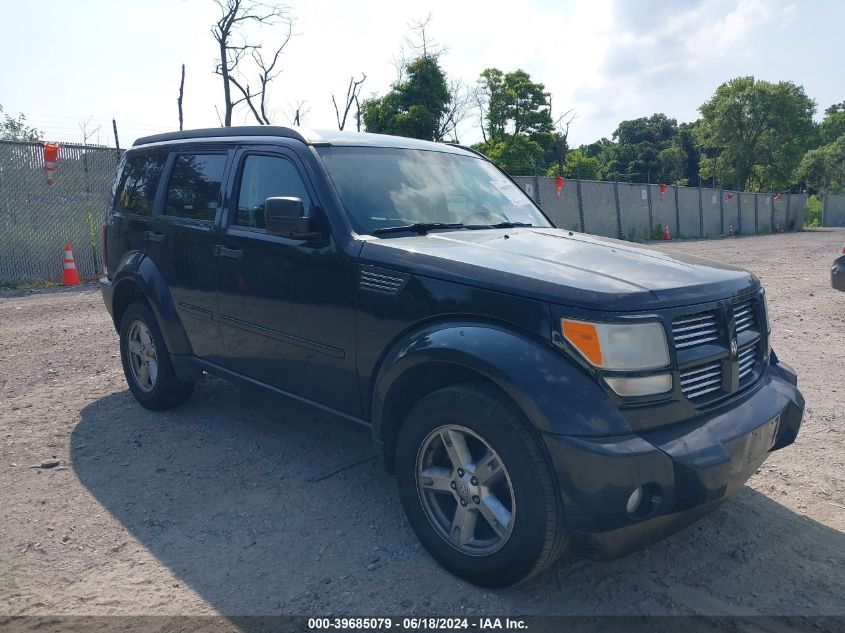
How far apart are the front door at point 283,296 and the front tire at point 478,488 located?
2.04 ft

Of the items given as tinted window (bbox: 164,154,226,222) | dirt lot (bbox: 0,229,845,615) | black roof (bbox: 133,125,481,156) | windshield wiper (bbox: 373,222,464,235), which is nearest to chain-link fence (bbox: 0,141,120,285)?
dirt lot (bbox: 0,229,845,615)

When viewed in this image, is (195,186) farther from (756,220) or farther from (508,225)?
(756,220)

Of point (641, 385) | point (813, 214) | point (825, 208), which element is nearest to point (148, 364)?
point (641, 385)

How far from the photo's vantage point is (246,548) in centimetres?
330

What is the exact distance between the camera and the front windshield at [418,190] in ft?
12.2

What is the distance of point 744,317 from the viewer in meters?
3.28

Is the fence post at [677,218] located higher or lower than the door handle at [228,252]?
lower

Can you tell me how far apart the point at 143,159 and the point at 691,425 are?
4339 millimetres

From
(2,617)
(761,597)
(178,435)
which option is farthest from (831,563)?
(178,435)

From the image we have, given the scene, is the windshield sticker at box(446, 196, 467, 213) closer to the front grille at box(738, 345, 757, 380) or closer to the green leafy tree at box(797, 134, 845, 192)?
the front grille at box(738, 345, 757, 380)

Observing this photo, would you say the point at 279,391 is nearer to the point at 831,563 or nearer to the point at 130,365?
the point at 130,365

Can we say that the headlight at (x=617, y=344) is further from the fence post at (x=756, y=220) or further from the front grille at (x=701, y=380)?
the fence post at (x=756, y=220)

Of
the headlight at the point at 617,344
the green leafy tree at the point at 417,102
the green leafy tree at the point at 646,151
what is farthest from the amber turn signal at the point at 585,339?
the green leafy tree at the point at 646,151

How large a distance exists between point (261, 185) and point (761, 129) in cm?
5717
